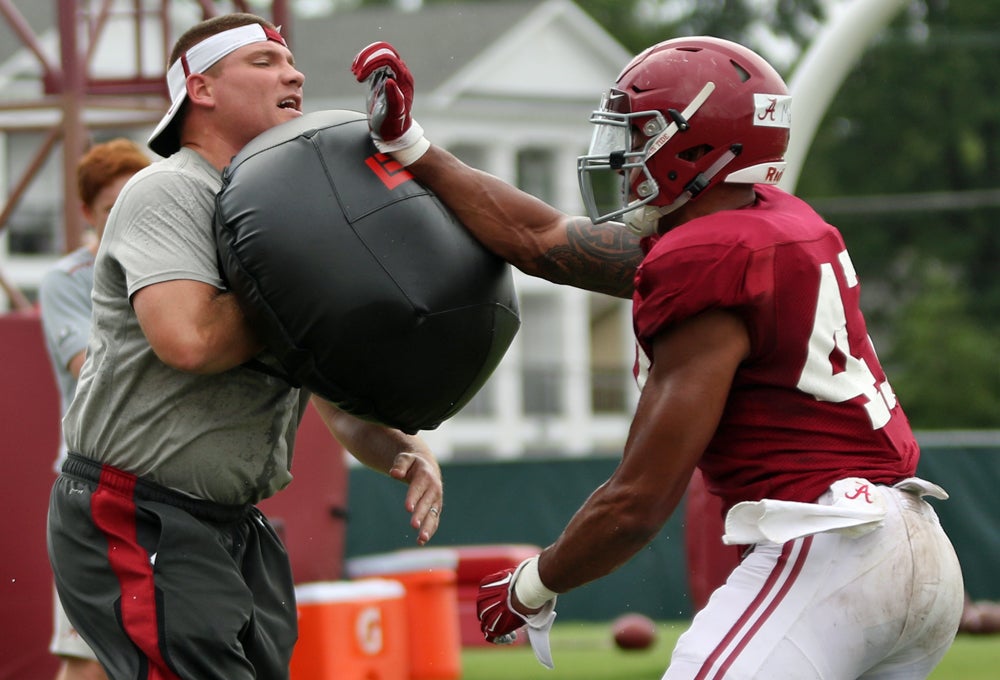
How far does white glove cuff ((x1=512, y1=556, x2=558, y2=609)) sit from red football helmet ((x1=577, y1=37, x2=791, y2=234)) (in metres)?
0.81

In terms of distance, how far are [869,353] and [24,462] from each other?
4556 mm

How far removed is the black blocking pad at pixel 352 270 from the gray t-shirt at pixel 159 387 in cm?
10

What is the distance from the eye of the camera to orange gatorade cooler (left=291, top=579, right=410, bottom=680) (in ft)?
21.6

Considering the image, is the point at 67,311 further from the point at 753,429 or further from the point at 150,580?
the point at 753,429

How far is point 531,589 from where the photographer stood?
10.7 ft

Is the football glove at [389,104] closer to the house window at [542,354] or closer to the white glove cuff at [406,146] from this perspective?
the white glove cuff at [406,146]

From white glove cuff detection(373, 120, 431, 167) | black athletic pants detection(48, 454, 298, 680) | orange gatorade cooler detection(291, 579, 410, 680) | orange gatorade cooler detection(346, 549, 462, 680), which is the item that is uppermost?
white glove cuff detection(373, 120, 431, 167)

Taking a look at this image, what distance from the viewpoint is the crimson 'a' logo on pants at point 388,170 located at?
144 inches

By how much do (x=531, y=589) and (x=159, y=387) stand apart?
994 millimetres

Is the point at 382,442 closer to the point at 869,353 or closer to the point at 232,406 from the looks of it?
the point at 232,406

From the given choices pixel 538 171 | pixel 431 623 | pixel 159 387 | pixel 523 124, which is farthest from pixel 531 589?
pixel 538 171

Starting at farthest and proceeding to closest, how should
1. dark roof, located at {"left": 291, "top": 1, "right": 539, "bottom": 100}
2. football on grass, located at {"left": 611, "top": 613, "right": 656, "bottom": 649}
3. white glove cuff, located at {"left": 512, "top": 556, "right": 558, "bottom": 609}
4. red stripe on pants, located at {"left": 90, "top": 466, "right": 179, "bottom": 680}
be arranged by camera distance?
1. dark roof, located at {"left": 291, "top": 1, "right": 539, "bottom": 100}
2. football on grass, located at {"left": 611, "top": 613, "right": 656, "bottom": 649}
3. red stripe on pants, located at {"left": 90, "top": 466, "right": 179, "bottom": 680}
4. white glove cuff, located at {"left": 512, "top": 556, "right": 558, "bottom": 609}

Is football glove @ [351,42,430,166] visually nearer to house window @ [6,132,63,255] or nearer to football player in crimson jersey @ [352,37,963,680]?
football player in crimson jersey @ [352,37,963,680]

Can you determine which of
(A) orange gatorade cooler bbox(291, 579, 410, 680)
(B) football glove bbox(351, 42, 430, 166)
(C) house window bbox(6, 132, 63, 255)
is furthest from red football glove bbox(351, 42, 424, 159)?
(C) house window bbox(6, 132, 63, 255)
